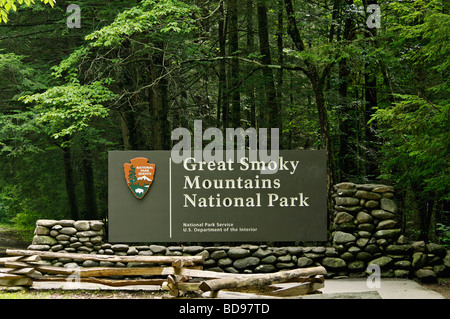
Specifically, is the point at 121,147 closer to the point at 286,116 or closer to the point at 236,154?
the point at 286,116

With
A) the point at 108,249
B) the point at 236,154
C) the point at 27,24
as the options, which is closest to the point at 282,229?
the point at 236,154

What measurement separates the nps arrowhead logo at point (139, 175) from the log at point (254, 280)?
3.43m

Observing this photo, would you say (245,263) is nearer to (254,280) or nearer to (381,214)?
(254,280)

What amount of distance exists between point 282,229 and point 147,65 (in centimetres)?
867

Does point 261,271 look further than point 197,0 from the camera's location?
No

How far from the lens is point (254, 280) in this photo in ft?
25.6

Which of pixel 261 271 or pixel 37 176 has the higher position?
pixel 37 176

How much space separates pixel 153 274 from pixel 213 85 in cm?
1440

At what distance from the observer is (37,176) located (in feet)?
68.7

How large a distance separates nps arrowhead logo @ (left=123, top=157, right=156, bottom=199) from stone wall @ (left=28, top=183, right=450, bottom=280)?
100 cm

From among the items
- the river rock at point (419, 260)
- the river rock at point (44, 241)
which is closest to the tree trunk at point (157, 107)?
the river rock at point (44, 241)

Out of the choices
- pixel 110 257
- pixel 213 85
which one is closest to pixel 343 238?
pixel 110 257

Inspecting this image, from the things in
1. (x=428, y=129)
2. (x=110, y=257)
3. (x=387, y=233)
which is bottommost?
(x=110, y=257)

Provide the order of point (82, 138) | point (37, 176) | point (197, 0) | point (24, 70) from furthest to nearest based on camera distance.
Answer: point (37, 176)
point (82, 138)
point (197, 0)
point (24, 70)
